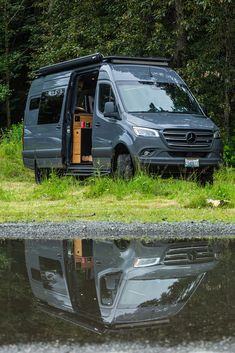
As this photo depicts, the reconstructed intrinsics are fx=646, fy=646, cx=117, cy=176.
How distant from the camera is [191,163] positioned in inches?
476

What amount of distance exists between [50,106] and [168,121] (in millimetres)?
4387

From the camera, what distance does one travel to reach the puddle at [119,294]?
3691 millimetres

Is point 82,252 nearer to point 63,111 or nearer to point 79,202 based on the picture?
point 79,202

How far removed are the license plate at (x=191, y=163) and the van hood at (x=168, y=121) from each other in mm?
629

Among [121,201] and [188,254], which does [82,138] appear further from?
[188,254]

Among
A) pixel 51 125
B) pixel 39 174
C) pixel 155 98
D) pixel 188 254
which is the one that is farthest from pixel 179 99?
pixel 188 254

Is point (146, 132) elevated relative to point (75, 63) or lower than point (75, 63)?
lower

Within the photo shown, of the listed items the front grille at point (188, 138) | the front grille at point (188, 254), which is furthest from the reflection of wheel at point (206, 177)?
the front grille at point (188, 254)

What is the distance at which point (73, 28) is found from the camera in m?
21.8

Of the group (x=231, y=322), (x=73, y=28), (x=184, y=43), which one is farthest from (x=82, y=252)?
(x=73, y=28)

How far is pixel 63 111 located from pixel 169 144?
3.69 metres

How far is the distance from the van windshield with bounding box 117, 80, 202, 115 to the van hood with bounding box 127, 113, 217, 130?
241 mm

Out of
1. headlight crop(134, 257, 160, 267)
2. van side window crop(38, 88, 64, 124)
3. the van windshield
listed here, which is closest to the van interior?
van side window crop(38, 88, 64, 124)

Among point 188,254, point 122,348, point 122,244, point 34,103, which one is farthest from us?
point 34,103
